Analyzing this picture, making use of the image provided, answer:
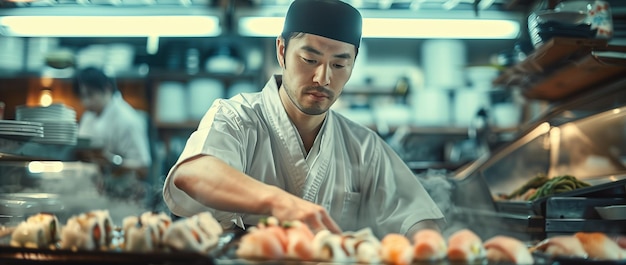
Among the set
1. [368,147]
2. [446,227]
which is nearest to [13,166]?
[368,147]

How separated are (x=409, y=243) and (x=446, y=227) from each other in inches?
21.1

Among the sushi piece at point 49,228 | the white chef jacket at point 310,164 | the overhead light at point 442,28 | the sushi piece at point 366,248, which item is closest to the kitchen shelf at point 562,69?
the overhead light at point 442,28

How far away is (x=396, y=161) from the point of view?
1.88 metres

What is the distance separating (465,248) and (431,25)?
46.5 inches

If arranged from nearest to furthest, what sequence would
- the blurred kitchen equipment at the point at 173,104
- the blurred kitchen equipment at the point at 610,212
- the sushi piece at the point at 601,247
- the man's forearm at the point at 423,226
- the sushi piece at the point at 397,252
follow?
the sushi piece at the point at 397,252, the sushi piece at the point at 601,247, the man's forearm at the point at 423,226, the blurred kitchen equipment at the point at 610,212, the blurred kitchen equipment at the point at 173,104

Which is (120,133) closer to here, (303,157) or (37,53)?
(37,53)

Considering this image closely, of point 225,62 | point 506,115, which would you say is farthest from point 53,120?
point 506,115

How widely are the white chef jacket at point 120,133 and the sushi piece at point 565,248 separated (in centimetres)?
323

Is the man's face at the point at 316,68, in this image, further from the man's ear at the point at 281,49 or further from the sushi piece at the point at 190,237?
the sushi piece at the point at 190,237

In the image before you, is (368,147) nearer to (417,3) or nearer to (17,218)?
(417,3)

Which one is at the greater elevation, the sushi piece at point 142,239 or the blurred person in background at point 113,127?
the blurred person in background at point 113,127

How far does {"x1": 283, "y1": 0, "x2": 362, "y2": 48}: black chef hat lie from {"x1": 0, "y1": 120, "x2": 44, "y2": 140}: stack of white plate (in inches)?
32.6

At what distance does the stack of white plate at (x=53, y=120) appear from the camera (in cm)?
211

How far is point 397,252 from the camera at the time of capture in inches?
46.9
